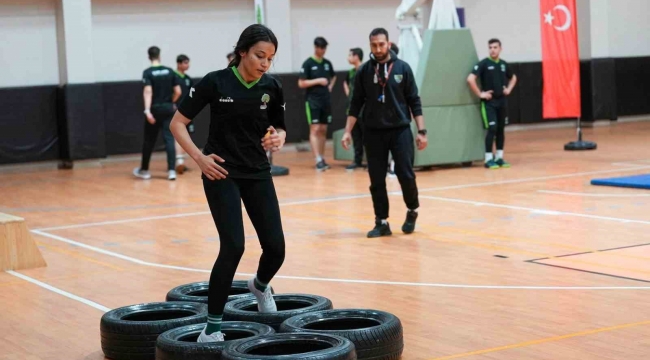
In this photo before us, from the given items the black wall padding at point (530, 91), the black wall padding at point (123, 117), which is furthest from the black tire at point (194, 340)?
the black wall padding at point (530, 91)

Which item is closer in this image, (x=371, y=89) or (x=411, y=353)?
(x=411, y=353)

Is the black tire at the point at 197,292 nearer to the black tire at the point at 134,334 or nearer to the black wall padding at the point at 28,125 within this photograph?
the black tire at the point at 134,334

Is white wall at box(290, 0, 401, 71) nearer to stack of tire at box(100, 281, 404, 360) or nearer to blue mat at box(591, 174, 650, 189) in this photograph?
blue mat at box(591, 174, 650, 189)

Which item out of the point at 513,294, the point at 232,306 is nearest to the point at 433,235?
the point at 513,294

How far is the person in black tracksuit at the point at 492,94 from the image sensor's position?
16.1 metres

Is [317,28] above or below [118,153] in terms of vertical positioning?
above

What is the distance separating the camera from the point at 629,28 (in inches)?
990

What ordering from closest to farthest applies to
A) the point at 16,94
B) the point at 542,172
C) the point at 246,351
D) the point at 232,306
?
the point at 246,351, the point at 232,306, the point at 542,172, the point at 16,94

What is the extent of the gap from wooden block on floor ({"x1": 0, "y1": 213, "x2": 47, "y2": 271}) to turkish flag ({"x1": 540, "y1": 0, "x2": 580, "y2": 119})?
10.8m

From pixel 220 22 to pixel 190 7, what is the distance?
0.72m

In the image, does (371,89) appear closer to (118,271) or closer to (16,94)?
(118,271)

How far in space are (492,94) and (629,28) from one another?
10.5 metres

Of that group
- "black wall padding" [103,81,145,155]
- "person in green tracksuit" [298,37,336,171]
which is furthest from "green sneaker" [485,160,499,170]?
"black wall padding" [103,81,145,155]

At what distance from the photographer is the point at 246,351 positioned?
5.25 meters
